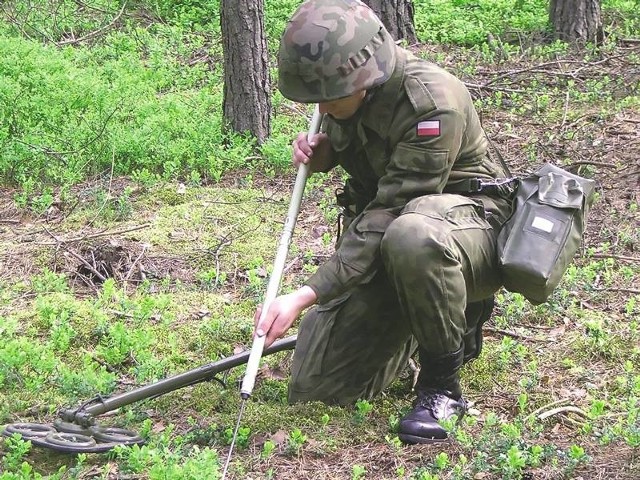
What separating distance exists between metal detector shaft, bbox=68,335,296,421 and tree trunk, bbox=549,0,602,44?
731 cm

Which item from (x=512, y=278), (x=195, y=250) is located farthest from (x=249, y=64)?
(x=512, y=278)

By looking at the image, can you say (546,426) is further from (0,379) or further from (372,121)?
(0,379)

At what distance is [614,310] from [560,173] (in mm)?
1364

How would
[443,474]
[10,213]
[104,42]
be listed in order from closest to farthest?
[443,474] → [10,213] → [104,42]

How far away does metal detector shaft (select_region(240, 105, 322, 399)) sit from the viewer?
10.5ft

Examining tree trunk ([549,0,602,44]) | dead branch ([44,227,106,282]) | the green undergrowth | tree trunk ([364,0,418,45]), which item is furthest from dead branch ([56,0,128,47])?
the green undergrowth

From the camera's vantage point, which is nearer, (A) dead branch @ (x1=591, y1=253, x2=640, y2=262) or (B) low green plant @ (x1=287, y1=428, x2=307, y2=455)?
(B) low green plant @ (x1=287, y1=428, x2=307, y2=455)

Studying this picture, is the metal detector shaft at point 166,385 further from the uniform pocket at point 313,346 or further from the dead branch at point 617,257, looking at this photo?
the dead branch at point 617,257

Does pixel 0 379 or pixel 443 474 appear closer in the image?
pixel 443 474

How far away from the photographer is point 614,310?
466 cm

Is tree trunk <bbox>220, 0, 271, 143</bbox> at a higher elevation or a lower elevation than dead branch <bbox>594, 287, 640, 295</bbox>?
higher

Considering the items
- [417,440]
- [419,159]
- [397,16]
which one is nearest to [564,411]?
[417,440]

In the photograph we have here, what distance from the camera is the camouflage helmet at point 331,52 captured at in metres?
3.26

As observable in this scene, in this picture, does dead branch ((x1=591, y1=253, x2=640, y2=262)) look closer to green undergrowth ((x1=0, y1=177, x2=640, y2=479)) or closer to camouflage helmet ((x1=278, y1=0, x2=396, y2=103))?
green undergrowth ((x1=0, y1=177, x2=640, y2=479))
